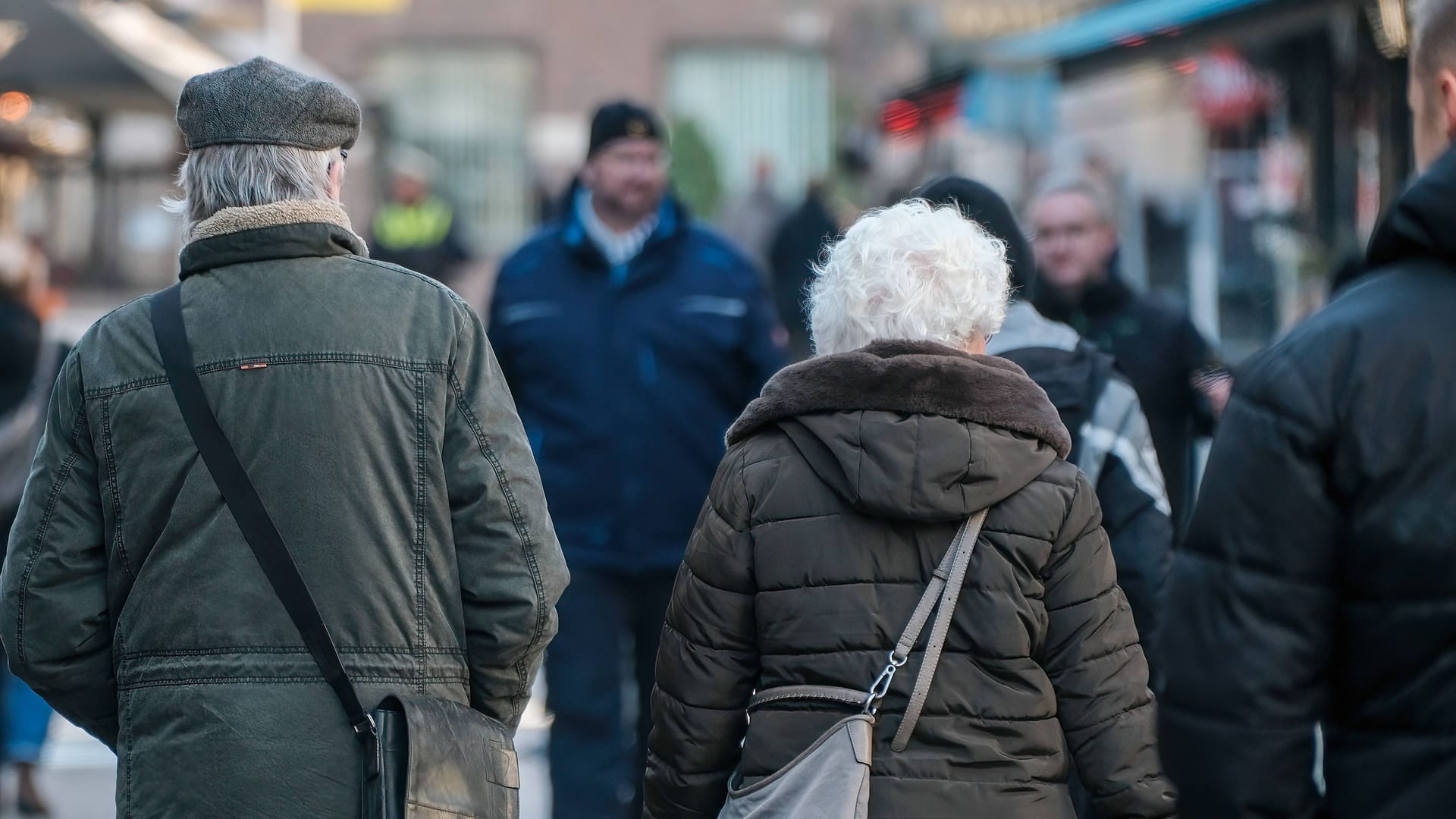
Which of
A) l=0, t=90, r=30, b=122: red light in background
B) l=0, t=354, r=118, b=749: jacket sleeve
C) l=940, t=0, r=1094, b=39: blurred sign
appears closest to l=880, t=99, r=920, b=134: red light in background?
l=940, t=0, r=1094, b=39: blurred sign

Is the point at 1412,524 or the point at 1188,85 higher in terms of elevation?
the point at 1188,85

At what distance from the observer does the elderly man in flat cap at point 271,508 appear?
116 inches

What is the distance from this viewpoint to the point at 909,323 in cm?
314

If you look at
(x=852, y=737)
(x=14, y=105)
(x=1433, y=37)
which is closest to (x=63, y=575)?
(x=852, y=737)

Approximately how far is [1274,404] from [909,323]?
104 centimetres

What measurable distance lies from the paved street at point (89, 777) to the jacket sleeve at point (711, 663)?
3317 mm

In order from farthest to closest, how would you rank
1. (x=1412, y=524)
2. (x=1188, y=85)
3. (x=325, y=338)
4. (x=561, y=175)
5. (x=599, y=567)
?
(x=561, y=175)
(x=1188, y=85)
(x=599, y=567)
(x=325, y=338)
(x=1412, y=524)

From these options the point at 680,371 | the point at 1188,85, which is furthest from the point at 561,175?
the point at 680,371

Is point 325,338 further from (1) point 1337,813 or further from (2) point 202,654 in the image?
(1) point 1337,813

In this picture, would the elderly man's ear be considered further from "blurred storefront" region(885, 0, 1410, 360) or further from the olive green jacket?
"blurred storefront" region(885, 0, 1410, 360)

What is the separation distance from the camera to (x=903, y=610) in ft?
9.62

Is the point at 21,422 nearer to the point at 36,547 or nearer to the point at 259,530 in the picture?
the point at 36,547

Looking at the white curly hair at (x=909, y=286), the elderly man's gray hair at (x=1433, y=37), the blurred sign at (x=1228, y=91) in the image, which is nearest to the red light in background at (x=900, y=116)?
the blurred sign at (x=1228, y=91)

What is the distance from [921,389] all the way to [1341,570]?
93 centimetres
